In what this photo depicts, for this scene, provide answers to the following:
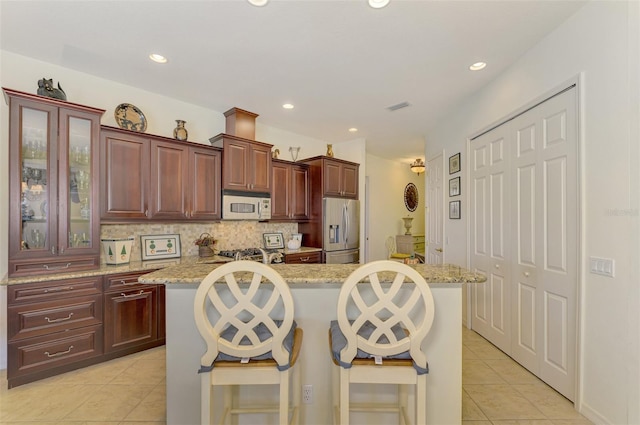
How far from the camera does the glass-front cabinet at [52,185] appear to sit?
238 cm

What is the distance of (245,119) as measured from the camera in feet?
13.3

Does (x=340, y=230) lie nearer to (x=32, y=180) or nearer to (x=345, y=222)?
(x=345, y=222)

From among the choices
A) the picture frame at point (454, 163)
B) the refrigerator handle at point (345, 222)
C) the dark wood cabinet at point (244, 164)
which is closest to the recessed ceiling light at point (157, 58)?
the dark wood cabinet at point (244, 164)

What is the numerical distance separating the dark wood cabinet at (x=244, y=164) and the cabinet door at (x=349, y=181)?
1430mm

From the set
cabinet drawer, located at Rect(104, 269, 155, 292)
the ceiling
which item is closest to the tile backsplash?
cabinet drawer, located at Rect(104, 269, 155, 292)

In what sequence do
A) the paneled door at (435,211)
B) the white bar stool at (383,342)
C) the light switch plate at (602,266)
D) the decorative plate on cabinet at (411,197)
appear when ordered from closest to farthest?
1. the white bar stool at (383,342)
2. the light switch plate at (602,266)
3. the paneled door at (435,211)
4. the decorative plate on cabinet at (411,197)

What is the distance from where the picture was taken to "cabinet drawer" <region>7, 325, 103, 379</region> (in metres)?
2.30

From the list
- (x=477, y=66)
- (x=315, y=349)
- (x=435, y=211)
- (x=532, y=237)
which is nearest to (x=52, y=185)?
(x=315, y=349)

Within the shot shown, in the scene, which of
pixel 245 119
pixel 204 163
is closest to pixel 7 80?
pixel 204 163

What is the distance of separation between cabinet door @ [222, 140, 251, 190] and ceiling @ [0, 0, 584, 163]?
1.85 feet

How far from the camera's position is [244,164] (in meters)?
3.92

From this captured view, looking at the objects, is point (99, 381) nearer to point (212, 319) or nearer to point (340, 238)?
point (212, 319)

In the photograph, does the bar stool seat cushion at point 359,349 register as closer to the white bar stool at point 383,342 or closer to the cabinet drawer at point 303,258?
the white bar stool at point 383,342

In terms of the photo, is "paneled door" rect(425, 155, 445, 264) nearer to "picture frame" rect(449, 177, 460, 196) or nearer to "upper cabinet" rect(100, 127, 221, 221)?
"picture frame" rect(449, 177, 460, 196)
